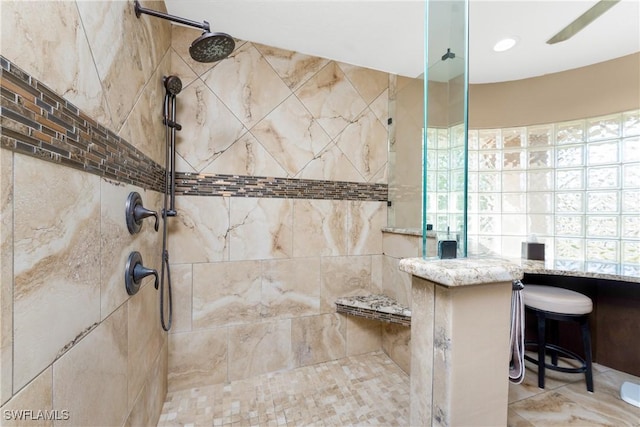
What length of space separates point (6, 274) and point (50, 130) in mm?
308

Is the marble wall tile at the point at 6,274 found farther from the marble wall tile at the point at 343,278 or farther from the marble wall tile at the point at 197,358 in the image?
the marble wall tile at the point at 343,278

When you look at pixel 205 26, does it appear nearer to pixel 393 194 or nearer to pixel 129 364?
pixel 129 364

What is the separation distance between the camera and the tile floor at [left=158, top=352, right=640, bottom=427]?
52.5 inches

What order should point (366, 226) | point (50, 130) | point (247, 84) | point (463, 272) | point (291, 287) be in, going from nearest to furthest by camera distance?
point (50, 130), point (463, 272), point (247, 84), point (291, 287), point (366, 226)

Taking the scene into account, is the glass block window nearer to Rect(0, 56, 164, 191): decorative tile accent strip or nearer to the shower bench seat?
the shower bench seat

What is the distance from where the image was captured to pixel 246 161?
177 cm

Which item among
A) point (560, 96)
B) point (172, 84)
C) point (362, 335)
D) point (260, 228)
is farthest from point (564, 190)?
point (172, 84)

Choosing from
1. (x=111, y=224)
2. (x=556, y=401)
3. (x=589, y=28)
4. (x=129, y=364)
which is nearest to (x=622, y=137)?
(x=589, y=28)

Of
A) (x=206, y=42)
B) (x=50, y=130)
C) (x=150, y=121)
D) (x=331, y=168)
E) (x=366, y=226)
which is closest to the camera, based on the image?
(x=50, y=130)

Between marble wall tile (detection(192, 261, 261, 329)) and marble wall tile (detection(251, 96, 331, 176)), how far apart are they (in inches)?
31.5

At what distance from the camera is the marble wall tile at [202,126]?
1.64 meters

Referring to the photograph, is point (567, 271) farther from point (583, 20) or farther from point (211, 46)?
point (211, 46)

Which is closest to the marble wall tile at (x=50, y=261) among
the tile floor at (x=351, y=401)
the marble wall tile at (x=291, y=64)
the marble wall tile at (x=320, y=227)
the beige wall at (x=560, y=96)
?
the tile floor at (x=351, y=401)

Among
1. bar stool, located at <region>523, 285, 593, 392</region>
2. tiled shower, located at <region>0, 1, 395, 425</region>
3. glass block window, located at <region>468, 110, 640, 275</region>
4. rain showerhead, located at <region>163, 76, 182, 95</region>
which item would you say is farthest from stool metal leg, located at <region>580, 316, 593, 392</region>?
rain showerhead, located at <region>163, 76, 182, 95</region>
